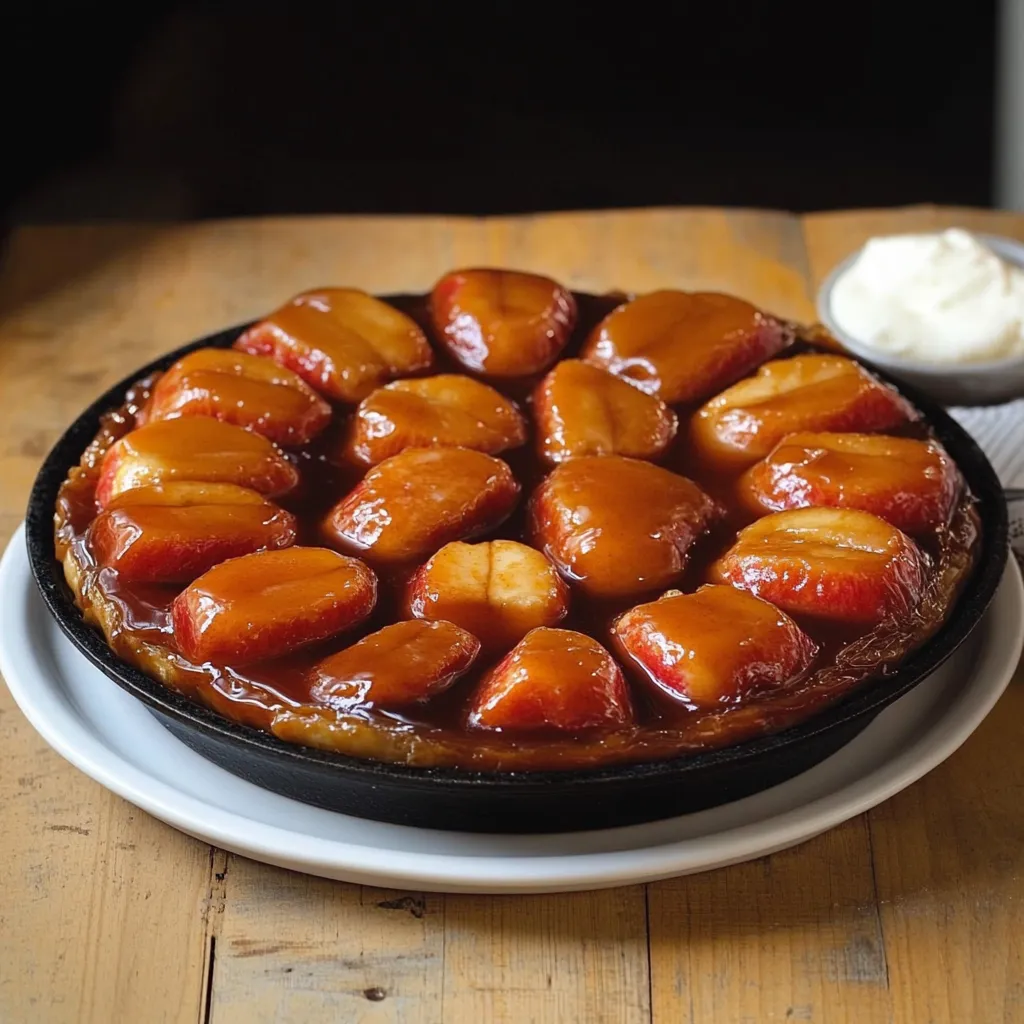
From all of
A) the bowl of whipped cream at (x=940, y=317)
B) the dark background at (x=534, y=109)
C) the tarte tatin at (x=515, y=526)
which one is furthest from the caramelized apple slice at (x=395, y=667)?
the dark background at (x=534, y=109)

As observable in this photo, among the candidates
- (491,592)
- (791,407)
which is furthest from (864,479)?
(491,592)

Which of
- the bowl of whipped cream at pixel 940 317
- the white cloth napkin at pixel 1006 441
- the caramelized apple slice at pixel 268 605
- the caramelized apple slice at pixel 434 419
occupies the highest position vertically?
the caramelized apple slice at pixel 268 605

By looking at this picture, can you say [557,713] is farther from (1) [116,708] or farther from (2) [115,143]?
(2) [115,143]

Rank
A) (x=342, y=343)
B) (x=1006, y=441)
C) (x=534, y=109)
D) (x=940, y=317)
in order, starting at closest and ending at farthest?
1. (x=342, y=343)
2. (x=1006, y=441)
3. (x=940, y=317)
4. (x=534, y=109)

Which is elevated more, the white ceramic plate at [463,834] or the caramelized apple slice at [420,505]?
the caramelized apple slice at [420,505]

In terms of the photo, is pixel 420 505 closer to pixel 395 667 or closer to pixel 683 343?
pixel 395 667

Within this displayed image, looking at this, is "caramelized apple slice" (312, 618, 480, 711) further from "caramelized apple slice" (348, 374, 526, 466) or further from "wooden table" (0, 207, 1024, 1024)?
"caramelized apple slice" (348, 374, 526, 466)

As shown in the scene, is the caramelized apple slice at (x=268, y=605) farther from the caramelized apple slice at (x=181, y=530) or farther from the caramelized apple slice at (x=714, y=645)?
the caramelized apple slice at (x=714, y=645)
